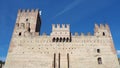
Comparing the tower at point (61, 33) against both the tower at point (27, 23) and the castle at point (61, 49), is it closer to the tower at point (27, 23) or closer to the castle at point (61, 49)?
the castle at point (61, 49)

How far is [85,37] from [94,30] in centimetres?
197

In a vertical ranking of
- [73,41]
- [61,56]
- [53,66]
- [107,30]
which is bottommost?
[53,66]

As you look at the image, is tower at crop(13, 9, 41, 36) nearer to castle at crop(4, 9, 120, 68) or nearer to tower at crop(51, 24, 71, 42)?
castle at crop(4, 9, 120, 68)

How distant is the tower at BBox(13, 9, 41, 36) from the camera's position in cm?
1906

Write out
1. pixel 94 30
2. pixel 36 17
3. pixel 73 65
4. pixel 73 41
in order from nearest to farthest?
pixel 73 65, pixel 73 41, pixel 94 30, pixel 36 17

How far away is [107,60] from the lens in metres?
16.6

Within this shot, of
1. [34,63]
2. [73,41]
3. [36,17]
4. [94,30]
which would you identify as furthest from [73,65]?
[36,17]

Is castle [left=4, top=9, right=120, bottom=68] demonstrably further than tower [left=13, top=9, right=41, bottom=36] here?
No

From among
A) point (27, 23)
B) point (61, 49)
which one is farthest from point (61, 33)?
point (27, 23)

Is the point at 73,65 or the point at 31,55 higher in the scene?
the point at 31,55

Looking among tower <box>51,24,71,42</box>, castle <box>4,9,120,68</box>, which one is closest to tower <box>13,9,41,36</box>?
castle <box>4,9,120,68</box>

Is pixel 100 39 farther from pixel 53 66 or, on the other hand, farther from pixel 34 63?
pixel 34 63

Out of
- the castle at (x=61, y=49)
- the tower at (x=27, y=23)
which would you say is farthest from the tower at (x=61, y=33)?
the tower at (x=27, y=23)

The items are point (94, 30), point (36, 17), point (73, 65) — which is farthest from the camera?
point (36, 17)
